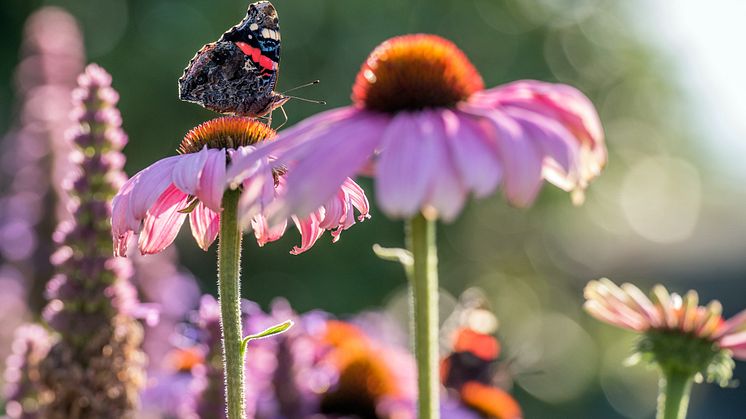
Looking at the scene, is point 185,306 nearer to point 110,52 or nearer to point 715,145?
point 110,52

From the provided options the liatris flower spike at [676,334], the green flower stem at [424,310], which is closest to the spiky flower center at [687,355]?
the liatris flower spike at [676,334]

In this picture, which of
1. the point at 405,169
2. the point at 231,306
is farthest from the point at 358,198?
the point at 405,169

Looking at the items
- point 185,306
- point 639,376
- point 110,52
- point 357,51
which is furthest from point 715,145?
point 185,306

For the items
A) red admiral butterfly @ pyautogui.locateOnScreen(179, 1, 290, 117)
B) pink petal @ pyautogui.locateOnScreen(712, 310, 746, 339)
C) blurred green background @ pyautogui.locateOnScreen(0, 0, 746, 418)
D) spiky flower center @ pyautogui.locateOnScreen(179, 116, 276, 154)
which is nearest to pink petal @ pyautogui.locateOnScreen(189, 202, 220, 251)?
spiky flower center @ pyautogui.locateOnScreen(179, 116, 276, 154)

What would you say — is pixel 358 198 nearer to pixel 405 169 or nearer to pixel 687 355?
pixel 405 169

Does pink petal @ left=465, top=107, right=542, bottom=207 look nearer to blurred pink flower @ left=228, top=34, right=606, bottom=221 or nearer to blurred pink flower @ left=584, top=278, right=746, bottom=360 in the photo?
blurred pink flower @ left=228, top=34, right=606, bottom=221
